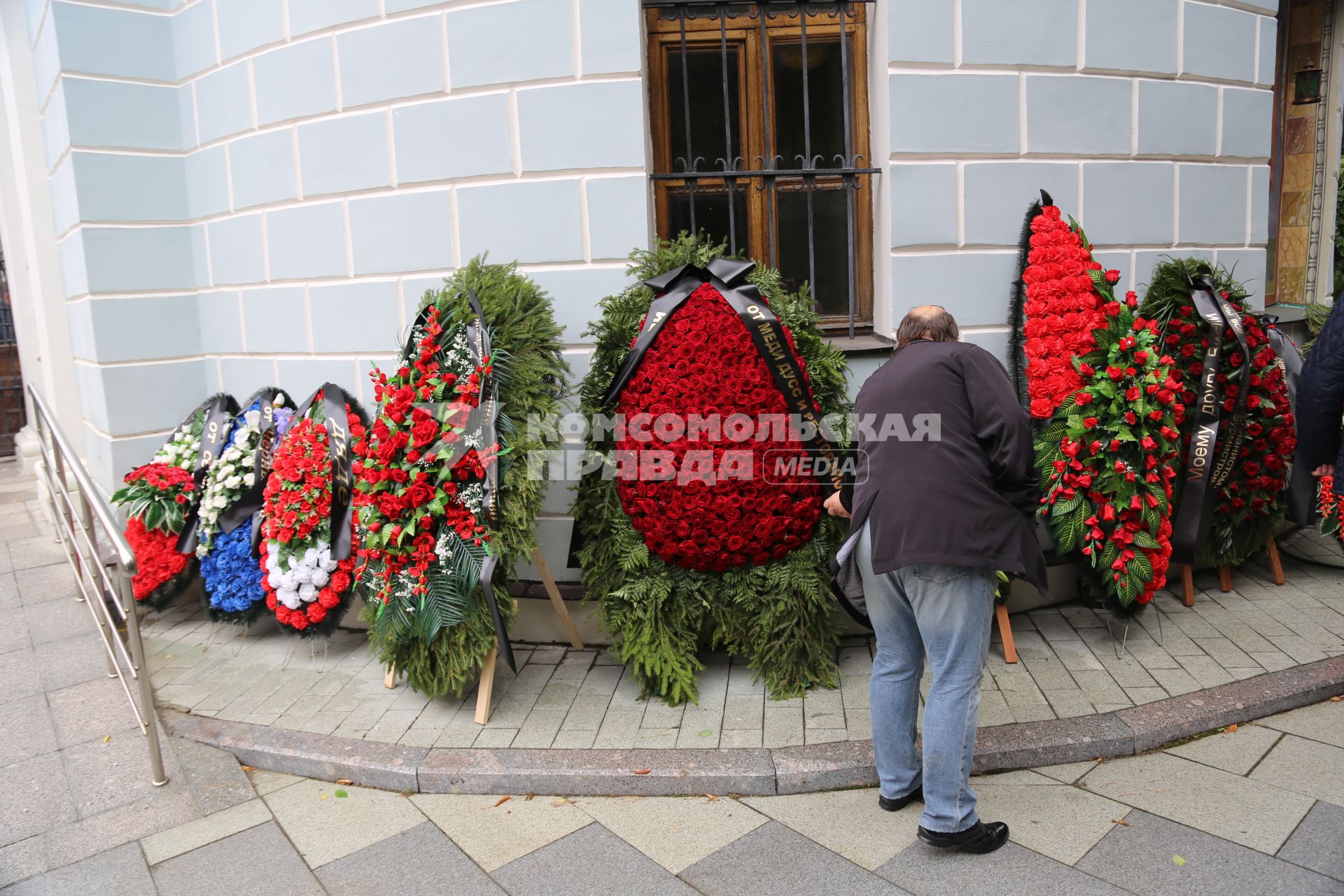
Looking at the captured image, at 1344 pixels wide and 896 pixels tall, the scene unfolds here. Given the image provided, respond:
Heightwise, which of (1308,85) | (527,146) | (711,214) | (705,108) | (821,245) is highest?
(1308,85)

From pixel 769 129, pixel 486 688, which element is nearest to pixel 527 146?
pixel 769 129

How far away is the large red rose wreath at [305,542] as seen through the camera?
4.45m

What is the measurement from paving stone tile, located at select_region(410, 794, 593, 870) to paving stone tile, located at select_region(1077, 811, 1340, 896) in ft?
5.41

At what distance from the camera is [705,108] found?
4.77m

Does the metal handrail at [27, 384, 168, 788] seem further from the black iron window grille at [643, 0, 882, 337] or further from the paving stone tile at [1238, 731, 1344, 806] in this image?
the paving stone tile at [1238, 731, 1344, 806]

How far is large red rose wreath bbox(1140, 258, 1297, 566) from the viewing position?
15.1ft

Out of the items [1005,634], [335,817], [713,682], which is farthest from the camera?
[1005,634]

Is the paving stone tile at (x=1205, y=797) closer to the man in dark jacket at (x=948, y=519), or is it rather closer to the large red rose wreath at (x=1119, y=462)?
the man in dark jacket at (x=948, y=519)

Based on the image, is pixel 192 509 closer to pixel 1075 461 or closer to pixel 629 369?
pixel 629 369

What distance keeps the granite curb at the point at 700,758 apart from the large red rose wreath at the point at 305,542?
77 cm

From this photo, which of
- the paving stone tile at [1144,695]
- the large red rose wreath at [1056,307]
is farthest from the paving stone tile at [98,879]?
the large red rose wreath at [1056,307]

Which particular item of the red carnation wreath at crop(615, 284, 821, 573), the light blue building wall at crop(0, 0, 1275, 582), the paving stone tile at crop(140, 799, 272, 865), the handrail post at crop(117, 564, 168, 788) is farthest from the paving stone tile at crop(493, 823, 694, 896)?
the light blue building wall at crop(0, 0, 1275, 582)

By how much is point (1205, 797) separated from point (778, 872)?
154 centimetres

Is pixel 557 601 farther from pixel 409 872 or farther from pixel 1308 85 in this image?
pixel 1308 85
